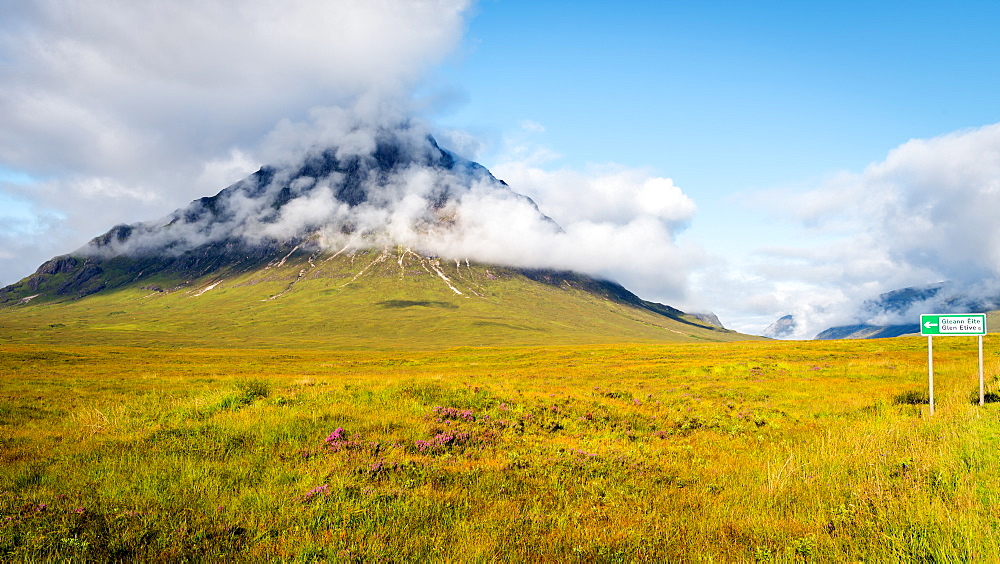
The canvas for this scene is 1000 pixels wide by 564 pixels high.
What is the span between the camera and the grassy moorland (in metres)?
6.06

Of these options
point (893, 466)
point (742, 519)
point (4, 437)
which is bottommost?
point (4, 437)

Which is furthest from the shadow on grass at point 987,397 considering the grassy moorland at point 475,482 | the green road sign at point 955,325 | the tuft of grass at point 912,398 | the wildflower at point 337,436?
the wildflower at point 337,436

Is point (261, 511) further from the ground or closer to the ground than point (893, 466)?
closer to the ground

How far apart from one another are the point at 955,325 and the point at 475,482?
18.2m

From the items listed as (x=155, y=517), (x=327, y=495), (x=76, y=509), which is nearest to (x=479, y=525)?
(x=327, y=495)

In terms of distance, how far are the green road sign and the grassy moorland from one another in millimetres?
2582

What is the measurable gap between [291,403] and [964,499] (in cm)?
1539

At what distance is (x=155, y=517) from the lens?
21.9 feet

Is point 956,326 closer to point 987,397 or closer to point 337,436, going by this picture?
point 987,397

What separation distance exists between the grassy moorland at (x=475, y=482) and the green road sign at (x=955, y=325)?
258 cm

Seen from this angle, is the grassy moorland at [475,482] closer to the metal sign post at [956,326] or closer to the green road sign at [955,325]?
the metal sign post at [956,326]

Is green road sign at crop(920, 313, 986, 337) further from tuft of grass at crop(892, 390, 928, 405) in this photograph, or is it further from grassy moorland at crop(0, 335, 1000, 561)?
tuft of grass at crop(892, 390, 928, 405)

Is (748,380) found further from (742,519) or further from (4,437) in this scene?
(4,437)

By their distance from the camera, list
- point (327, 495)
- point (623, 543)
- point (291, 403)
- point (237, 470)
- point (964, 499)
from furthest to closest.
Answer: point (291, 403), point (237, 470), point (327, 495), point (964, 499), point (623, 543)
